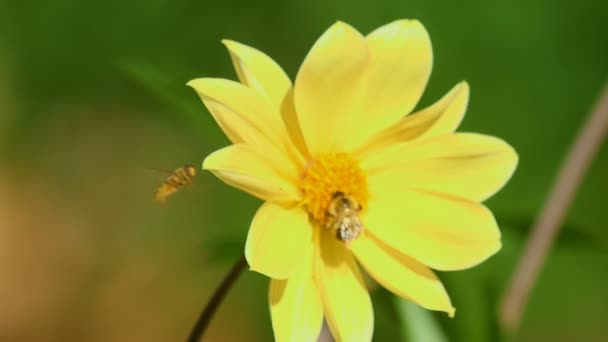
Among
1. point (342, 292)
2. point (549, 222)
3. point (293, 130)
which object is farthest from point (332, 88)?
point (549, 222)

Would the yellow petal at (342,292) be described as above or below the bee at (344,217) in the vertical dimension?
below

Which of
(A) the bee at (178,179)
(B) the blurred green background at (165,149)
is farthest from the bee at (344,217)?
(B) the blurred green background at (165,149)

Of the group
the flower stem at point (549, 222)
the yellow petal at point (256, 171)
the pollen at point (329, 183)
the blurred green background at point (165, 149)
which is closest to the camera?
the yellow petal at point (256, 171)

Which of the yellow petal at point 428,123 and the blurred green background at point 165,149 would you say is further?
the blurred green background at point 165,149

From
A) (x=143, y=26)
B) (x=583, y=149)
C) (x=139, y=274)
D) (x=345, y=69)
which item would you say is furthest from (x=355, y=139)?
(x=143, y=26)

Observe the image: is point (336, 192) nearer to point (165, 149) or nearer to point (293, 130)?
point (293, 130)

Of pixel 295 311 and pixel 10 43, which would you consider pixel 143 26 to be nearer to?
pixel 10 43

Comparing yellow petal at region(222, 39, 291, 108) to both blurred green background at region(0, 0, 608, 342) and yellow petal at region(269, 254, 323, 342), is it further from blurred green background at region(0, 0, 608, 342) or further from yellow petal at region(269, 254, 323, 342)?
blurred green background at region(0, 0, 608, 342)

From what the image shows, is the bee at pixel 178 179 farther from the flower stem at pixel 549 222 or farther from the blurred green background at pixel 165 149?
the blurred green background at pixel 165 149
